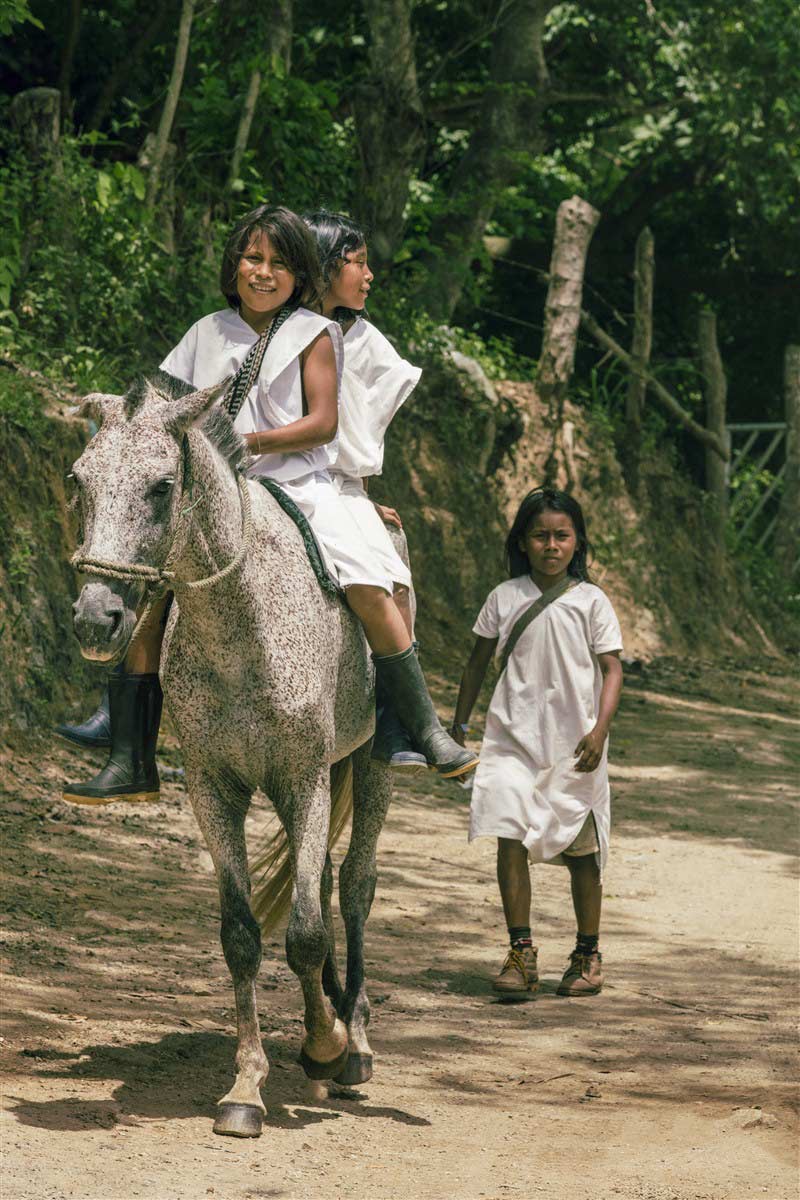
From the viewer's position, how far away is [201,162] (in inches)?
526

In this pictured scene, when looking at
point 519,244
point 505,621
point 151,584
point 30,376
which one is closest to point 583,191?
point 519,244

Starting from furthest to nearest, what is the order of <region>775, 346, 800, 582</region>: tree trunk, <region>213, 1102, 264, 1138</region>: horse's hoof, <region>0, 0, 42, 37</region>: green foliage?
<region>775, 346, 800, 582</region>: tree trunk
<region>0, 0, 42, 37</region>: green foliage
<region>213, 1102, 264, 1138</region>: horse's hoof

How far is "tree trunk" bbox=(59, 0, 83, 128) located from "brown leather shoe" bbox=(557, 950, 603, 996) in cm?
946

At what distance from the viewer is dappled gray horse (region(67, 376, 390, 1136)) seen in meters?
4.11

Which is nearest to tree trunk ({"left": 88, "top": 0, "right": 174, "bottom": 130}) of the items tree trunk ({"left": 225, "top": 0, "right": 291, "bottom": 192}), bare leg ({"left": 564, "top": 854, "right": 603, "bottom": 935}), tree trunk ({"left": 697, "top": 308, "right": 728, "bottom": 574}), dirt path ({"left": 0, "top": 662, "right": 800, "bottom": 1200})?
tree trunk ({"left": 225, "top": 0, "right": 291, "bottom": 192})

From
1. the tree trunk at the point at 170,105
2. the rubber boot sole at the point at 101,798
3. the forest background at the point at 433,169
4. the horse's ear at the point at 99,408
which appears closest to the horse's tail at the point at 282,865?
the rubber boot sole at the point at 101,798

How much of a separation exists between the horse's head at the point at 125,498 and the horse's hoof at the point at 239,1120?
1.53m

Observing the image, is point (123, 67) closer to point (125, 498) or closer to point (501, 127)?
point (501, 127)

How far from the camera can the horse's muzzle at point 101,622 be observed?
3.85m

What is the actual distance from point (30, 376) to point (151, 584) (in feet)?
21.1

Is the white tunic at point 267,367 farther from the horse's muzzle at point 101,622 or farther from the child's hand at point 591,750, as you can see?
the child's hand at point 591,750

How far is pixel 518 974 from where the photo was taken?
251 inches

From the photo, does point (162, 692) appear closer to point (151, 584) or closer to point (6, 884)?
point (151, 584)

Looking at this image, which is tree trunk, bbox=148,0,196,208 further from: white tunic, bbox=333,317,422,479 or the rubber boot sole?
the rubber boot sole
